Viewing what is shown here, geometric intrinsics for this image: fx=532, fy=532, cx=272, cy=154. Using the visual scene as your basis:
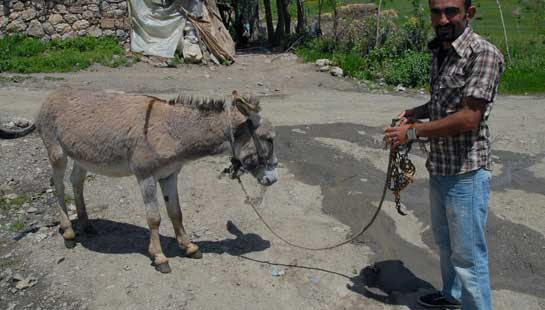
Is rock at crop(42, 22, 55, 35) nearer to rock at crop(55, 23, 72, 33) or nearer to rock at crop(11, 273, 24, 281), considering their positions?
rock at crop(55, 23, 72, 33)

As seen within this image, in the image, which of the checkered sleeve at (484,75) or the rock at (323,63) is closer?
the checkered sleeve at (484,75)

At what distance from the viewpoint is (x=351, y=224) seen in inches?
233

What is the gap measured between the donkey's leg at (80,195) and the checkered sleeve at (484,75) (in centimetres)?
381

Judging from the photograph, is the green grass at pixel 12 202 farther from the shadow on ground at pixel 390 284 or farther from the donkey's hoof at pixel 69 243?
the shadow on ground at pixel 390 284

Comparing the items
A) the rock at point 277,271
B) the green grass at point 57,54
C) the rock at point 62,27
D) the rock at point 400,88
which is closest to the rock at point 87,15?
the rock at point 62,27

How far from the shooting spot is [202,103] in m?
4.59

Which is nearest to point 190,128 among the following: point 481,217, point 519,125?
point 481,217

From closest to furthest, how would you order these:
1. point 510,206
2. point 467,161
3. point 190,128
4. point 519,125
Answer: point 467,161 < point 190,128 < point 510,206 < point 519,125

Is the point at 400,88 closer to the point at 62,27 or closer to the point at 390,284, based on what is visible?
the point at 390,284

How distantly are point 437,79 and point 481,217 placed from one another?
3.22 feet

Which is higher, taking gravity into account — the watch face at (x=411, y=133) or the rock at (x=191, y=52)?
the watch face at (x=411, y=133)

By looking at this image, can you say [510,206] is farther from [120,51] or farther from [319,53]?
[120,51]

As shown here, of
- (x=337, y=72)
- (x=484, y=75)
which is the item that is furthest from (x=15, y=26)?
(x=484, y=75)

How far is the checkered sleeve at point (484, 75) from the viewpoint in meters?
3.23
